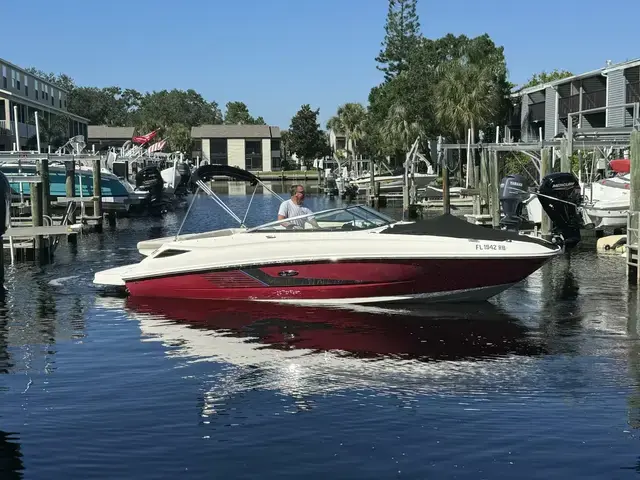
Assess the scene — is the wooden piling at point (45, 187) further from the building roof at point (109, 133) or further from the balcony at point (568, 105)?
the building roof at point (109, 133)

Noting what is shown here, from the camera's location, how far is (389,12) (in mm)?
82125

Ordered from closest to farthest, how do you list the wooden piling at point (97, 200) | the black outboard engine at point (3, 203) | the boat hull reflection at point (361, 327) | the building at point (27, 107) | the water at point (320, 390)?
the water at point (320, 390)
the black outboard engine at point (3, 203)
the boat hull reflection at point (361, 327)
the wooden piling at point (97, 200)
the building at point (27, 107)

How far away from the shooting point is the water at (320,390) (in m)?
7.38

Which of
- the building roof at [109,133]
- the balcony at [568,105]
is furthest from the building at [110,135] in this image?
the balcony at [568,105]

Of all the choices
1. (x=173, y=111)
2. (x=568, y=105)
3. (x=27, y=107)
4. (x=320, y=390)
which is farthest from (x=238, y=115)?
(x=320, y=390)

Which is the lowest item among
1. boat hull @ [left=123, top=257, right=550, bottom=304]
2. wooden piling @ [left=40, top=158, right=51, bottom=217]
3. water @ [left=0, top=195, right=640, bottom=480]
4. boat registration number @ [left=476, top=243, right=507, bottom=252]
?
water @ [left=0, top=195, right=640, bottom=480]

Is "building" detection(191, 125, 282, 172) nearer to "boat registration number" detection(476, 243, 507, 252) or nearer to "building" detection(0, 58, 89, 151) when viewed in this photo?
"building" detection(0, 58, 89, 151)

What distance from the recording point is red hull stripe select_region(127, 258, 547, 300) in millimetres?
14180

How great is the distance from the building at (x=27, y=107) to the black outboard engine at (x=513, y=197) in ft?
136

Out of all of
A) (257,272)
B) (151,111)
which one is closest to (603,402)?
(257,272)

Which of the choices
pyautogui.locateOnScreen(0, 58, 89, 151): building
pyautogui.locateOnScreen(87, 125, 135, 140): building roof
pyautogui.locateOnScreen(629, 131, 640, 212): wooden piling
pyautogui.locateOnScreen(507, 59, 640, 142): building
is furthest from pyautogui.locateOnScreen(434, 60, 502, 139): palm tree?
pyautogui.locateOnScreen(87, 125, 135, 140): building roof

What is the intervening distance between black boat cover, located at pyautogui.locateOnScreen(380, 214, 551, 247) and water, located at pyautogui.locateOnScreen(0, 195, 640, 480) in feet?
3.87

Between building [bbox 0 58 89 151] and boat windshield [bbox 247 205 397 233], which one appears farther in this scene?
building [bbox 0 58 89 151]

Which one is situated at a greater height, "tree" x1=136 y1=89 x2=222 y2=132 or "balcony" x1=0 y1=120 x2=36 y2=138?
"tree" x1=136 y1=89 x2=222 y2=132
